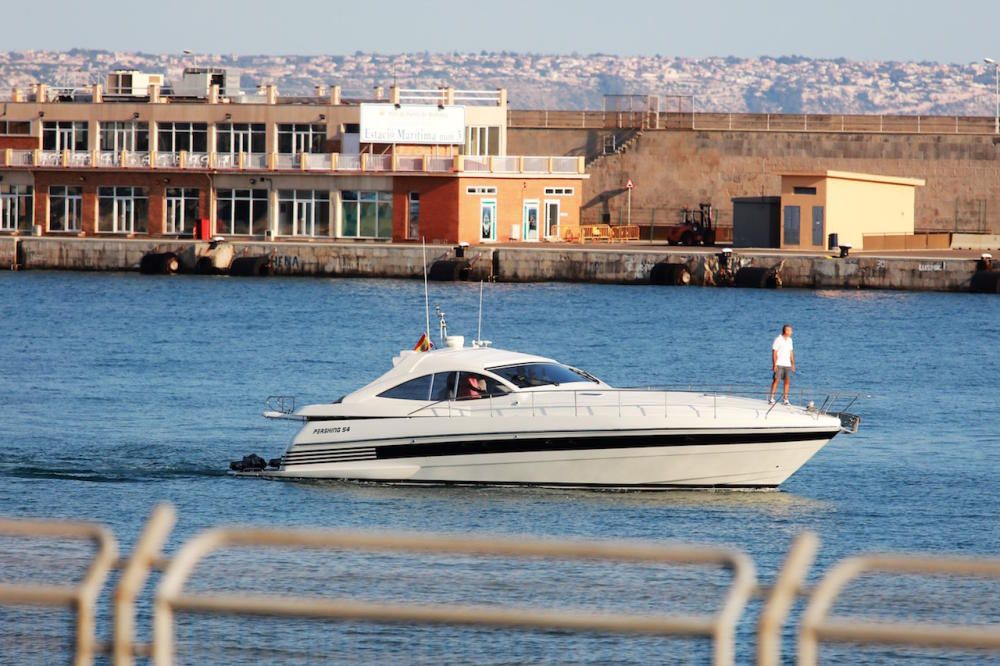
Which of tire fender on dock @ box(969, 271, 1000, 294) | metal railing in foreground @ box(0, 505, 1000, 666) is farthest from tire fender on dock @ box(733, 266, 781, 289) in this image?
metal railing in foreground @ box(0, 505, 1000, 666)

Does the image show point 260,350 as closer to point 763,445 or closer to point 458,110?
point 763,445

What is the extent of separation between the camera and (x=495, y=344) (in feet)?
156

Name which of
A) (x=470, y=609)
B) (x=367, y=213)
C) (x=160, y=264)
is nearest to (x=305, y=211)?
(x=367, y=213)

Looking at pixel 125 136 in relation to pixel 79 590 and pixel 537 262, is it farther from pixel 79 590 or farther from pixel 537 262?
pixel 79 590

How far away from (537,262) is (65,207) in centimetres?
2388

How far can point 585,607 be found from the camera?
Answer: 11.8 m

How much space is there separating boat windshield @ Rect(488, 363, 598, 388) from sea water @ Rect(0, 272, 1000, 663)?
1.46 m

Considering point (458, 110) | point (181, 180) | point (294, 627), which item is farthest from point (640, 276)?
point (294, 627)

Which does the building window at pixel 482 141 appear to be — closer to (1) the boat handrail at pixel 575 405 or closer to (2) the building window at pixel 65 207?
(2) the building window at pixel 65 207

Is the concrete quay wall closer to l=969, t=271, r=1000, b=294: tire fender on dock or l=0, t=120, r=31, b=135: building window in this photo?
l=969, t=271, r=1000, b=294: tire fender on dock

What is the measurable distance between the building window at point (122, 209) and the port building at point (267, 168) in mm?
64

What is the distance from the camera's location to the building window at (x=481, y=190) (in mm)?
72375

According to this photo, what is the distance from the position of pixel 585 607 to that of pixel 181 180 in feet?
219

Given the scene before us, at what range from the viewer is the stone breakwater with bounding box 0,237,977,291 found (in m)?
64.3
